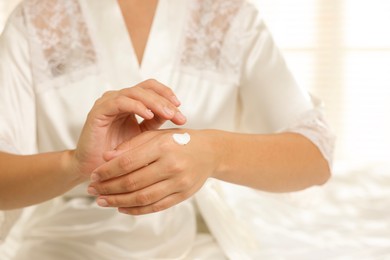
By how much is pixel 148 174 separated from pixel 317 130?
21.2 inches

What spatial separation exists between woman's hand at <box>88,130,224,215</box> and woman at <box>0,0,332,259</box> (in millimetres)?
81

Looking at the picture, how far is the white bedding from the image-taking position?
132cm

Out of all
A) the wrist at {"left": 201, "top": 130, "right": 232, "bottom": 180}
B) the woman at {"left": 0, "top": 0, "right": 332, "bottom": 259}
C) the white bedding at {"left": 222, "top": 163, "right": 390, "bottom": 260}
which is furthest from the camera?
the white bedding at {"left": 222, "top": 163, "right": 390, "bottom": 260}

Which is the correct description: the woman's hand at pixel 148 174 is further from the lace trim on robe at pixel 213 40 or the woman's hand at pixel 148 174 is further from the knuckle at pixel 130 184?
the lace trim on robe at pixel 213 40

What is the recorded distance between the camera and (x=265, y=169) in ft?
4.10

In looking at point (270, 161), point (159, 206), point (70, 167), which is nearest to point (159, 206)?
point (159, 206)

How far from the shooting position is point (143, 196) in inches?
38.4

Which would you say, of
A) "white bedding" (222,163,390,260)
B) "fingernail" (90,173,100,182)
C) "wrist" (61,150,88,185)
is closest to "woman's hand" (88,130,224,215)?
"fingernail" (90,173,100,182)

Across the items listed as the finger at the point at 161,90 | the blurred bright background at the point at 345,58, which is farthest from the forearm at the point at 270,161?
the blurred bright background at the point at 345,58

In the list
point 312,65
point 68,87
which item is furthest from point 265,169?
point 312,65

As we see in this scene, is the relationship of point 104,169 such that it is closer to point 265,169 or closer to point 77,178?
point 77,178

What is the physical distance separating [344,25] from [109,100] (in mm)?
2221

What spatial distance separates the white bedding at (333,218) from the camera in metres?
1.32

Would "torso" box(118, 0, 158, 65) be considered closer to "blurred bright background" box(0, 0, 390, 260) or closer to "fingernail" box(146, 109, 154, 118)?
"fingernail" box(146, 109, 154, 118)
